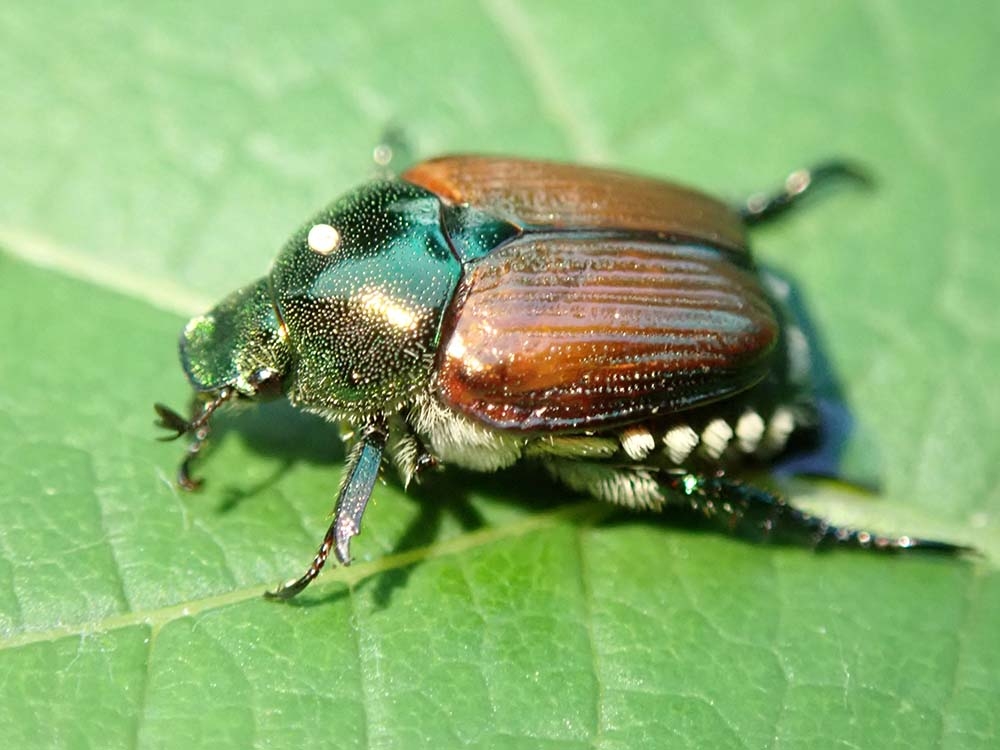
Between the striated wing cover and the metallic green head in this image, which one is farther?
the striated wing cover

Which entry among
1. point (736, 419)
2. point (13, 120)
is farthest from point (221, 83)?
point (736, 419)

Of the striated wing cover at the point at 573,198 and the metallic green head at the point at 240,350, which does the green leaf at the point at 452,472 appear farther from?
the striated wing cover at the point at 573,198

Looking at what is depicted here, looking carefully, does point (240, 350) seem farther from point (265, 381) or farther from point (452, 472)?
point (452, 472)

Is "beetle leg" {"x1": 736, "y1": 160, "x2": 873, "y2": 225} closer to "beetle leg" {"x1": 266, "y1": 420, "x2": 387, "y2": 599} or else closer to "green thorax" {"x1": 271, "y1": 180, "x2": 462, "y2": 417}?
"green thorax" {"x1": 271, "y1": 180, "x2": 462, "y2": 417}

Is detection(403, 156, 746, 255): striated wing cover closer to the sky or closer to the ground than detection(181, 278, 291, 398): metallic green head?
closer to the sky

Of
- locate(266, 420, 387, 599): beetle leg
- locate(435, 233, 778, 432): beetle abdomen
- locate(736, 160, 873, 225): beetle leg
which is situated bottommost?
locate(266, 420, 387, 599): beetle leg

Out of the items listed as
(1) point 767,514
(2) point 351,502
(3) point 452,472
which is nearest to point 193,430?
(2) point 351,502

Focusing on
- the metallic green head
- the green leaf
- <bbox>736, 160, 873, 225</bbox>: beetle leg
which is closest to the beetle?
the metallic green head

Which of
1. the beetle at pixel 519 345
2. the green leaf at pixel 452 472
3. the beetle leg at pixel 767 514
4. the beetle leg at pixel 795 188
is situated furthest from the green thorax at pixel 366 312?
the beetle leg at pixel 795 188
